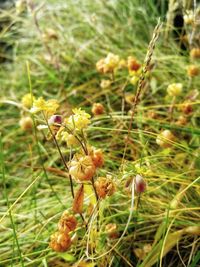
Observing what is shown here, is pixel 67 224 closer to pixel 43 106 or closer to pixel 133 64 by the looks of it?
pixel 43 106

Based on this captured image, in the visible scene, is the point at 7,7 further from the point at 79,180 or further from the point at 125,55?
the point at 79,180

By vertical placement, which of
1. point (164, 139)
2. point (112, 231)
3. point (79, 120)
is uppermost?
point (79, 120)

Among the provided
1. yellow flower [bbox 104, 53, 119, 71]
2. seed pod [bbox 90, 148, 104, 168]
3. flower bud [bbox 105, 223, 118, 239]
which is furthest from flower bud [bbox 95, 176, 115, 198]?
yellow flower [bbox 104, 53, 119, 71]

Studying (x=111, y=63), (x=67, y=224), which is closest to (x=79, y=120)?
(x=67, y=224)

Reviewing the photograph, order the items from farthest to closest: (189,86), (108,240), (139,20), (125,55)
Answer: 1. (139,20)
2. (125,55)
3. (189,86)
4. (108,240)

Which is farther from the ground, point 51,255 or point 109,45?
point 109,45

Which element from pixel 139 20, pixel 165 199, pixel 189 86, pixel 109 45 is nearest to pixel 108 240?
pixel 165 199

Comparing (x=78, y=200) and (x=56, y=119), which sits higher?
(x=56, y=119)

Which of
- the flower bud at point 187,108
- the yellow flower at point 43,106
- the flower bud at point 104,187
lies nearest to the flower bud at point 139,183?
the flower bud at point 104,187

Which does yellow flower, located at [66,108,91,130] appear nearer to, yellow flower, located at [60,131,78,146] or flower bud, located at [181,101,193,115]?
yellow flower, located at [60,131,78,146]

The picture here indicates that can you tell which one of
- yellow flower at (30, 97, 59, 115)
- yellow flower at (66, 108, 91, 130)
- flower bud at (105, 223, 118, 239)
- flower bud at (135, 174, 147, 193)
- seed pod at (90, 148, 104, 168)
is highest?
yellow flower at (30, 97, 59, 115)

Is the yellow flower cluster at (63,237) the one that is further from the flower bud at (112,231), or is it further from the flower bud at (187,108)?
the flower bud at (187,108)
